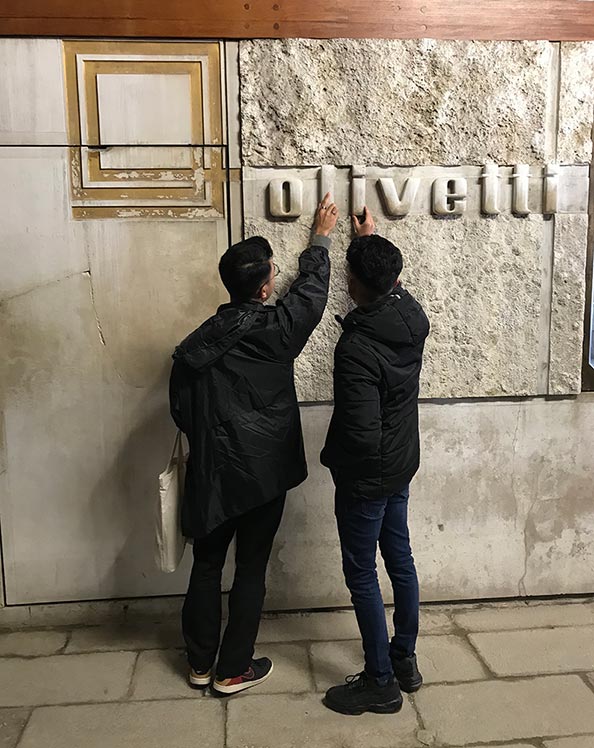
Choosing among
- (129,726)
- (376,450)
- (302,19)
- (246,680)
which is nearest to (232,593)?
(246,680)

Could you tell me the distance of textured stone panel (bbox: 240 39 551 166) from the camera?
306cm

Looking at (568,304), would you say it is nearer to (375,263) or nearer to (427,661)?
(375,263)

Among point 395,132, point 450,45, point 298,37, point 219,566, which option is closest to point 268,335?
point 219,566

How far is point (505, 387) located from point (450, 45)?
160cm

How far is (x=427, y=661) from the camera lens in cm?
297

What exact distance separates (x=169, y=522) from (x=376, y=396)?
3.32ft

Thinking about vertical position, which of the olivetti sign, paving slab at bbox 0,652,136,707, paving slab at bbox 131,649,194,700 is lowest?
paving slab at bbox 131,649,194,700

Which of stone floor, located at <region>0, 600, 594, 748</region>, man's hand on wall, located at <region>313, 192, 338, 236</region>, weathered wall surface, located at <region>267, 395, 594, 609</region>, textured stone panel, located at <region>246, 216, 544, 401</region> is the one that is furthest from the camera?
weathered wall surface, located at <region>267, 395, 594, 609</region>

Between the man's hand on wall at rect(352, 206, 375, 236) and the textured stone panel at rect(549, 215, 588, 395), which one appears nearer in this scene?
the man's hand on wall at rect(352, 206, 375, 236)

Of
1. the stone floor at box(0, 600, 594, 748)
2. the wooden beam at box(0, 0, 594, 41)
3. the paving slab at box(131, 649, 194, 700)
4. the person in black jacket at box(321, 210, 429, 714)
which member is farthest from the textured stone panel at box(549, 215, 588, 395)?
the paving slab at box(131, 649, 194, 700)

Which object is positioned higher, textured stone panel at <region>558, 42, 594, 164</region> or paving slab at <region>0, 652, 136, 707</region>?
textured stone panel at <region>558, 42, 594, 164</region>

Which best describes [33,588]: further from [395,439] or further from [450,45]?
[450,45]

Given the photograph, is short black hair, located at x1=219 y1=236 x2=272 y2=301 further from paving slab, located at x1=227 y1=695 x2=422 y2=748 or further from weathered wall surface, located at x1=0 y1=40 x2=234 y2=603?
paving slab, located at x1=227 y1=695 x2=422 y2=748

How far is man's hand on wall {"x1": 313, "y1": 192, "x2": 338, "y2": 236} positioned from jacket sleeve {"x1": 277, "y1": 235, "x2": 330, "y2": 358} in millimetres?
281
